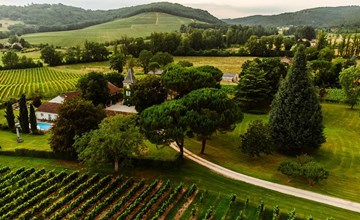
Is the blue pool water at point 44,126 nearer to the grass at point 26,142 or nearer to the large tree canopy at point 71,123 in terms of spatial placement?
the grass at point 26,142

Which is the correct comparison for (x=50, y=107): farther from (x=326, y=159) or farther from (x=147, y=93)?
(x=326, y=159)

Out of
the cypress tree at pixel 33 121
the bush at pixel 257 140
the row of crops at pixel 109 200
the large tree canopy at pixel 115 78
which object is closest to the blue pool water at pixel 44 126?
the cypress tree at pixel 33 121

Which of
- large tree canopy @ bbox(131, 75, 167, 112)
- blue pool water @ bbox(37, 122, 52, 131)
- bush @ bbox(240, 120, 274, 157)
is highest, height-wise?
large tree canopy @ bbox(131, 75, 167, 112)

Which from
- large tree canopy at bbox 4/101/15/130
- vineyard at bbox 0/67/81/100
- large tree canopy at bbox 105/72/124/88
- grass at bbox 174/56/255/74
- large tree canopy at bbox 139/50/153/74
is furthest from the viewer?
grass at bbox 174/56/255/74

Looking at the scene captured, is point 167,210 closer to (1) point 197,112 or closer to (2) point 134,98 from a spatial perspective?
(1) point 197,112

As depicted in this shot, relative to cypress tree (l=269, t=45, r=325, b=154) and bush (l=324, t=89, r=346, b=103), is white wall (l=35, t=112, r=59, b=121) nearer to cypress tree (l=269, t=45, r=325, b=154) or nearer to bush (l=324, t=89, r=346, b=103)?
cypress tree (l=269, t=45, r=325, b=154)

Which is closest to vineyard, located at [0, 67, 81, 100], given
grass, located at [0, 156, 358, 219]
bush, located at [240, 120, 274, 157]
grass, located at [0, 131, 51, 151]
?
grass, located at [0, 131, 51, 151]

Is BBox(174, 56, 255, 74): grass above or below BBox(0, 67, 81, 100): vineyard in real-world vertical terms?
above

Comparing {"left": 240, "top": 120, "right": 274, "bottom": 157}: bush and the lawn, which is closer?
the lawn
